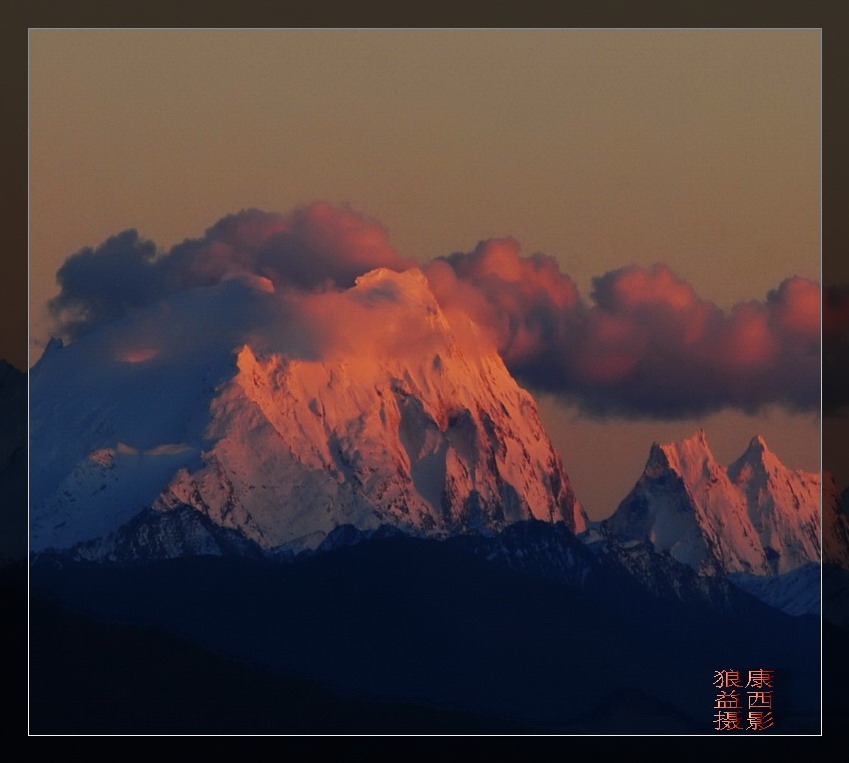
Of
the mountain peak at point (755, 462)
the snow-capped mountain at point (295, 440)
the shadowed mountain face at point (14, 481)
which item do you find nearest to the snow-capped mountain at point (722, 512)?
the mountain peak at point (755, 462)

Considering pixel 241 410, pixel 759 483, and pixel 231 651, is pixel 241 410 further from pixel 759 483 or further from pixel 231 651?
pixel 759 483

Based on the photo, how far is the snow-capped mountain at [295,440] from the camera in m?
40.6

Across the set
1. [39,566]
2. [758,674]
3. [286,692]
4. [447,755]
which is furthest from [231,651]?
[758,674]

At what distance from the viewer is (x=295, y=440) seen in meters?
45.2

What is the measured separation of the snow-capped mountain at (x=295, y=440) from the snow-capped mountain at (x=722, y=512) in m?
1.99

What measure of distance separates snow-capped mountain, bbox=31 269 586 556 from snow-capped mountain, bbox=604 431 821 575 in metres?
1.99

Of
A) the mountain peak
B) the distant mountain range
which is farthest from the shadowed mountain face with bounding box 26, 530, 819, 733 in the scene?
the mountain peak

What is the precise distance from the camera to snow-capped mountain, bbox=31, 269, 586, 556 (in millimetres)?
40562

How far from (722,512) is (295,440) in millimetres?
9615

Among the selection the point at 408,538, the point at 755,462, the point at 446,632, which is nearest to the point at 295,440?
the point at 408,538

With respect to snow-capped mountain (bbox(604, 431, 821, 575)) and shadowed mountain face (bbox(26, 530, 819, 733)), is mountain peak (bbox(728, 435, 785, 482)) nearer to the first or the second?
snow-capped mountain (bbox(604, 431, 821, 575))

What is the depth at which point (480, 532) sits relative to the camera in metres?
44.6

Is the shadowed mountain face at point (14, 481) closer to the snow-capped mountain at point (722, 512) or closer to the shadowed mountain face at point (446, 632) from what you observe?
the shadowed mountain face at point (446, 632)

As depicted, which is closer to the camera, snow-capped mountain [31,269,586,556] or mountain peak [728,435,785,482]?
mountain peak [728,435,785,482]
